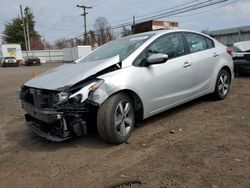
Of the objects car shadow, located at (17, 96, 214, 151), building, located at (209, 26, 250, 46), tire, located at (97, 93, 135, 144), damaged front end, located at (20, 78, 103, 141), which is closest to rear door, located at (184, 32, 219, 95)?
car shadow, located at (17, 96, 214, 151)

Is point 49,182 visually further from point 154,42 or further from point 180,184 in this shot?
point 154,42

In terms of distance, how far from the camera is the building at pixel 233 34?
30.5 metres

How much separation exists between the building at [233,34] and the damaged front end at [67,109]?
1160 inches

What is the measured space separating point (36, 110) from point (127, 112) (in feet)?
4.28

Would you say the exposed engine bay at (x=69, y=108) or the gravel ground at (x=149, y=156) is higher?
the exposed engine bay at (x=69, y=108)

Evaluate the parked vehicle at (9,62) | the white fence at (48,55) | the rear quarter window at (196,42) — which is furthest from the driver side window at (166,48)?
the white fence at (48,55)

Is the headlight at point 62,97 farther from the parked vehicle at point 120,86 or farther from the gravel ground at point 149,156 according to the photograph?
the gravel ground at point 149,156

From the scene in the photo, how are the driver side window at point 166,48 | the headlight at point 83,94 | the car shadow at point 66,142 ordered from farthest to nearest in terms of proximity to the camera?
the driver side window at point 166,48 → the car shadow at point 66,142 → the headlight at point 83,94

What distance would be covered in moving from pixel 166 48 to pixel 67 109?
2.11 m

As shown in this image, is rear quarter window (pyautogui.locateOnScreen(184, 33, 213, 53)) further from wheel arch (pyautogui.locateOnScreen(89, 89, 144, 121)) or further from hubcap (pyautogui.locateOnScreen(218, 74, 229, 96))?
wheel arch (pyautogui.locateOnScreen(89, 89, 144, 121))

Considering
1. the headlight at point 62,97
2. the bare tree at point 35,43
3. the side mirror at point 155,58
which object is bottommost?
the headlight at point 62,97

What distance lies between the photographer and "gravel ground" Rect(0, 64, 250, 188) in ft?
9.85

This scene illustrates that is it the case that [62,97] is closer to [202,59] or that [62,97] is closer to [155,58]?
[155,58]

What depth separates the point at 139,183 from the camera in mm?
2914
